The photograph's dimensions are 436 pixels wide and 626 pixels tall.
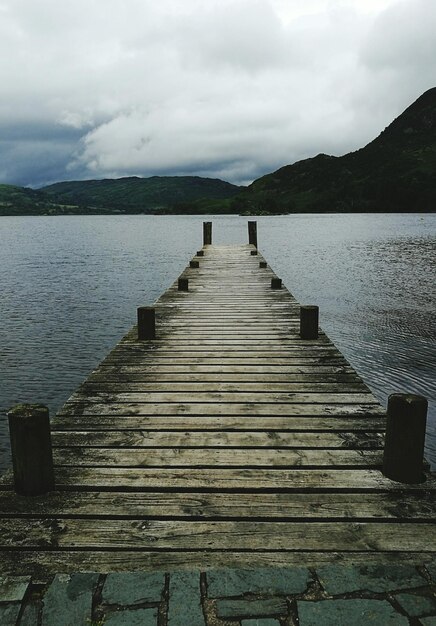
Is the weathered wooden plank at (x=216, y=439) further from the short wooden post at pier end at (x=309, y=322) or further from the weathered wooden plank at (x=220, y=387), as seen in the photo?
the short wooden post at pier end at (x=309, y=322)

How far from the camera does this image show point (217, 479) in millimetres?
4250

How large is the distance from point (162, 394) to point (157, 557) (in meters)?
3.15

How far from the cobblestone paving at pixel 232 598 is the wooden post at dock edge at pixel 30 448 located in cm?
96

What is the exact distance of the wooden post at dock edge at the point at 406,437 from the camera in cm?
406

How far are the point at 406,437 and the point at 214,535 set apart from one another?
5.93 ft

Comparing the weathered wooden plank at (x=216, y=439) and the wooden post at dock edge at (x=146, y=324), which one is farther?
the wooden post at dock edge at (x=146, y=324)

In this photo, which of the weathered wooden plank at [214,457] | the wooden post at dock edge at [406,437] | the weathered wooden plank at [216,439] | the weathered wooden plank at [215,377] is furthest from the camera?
the weathered wooden plank at [215,377]

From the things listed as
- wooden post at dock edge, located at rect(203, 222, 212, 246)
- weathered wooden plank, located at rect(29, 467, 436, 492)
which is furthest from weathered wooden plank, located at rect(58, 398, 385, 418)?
wooden post at dock edge, located at rect(203, 222, 212, 246)

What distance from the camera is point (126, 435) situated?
5.11 metres

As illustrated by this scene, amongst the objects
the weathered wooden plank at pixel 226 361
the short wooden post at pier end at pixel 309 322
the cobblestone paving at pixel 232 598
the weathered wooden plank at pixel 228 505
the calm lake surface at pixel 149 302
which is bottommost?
the calm lake surface at pixel 149 302

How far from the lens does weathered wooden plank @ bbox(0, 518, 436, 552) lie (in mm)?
3383

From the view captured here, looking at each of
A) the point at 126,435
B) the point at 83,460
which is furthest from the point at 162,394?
the point at 83,460

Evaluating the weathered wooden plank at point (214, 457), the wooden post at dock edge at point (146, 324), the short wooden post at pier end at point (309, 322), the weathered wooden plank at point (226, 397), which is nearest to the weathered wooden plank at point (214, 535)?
the weathered wooden plank at point (214, 457)

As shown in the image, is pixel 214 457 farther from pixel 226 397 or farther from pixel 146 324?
pixel 146 324
